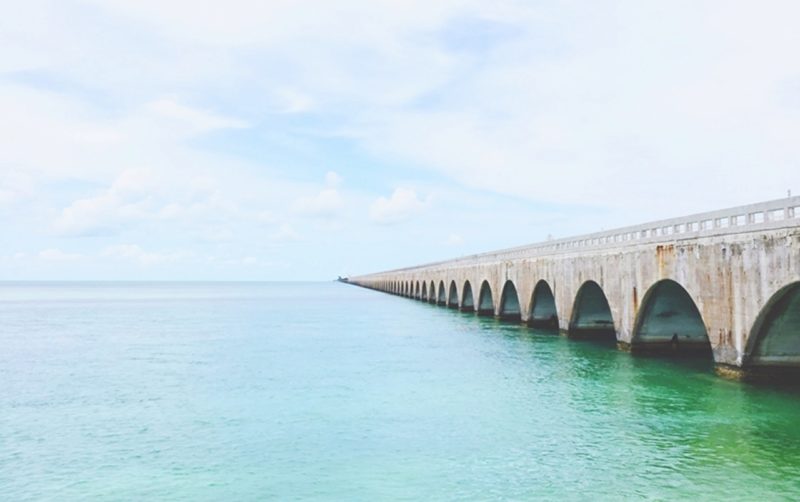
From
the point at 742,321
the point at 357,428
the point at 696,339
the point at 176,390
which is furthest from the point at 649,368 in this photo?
the point at 176,390

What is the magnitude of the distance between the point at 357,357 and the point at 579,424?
15329mm

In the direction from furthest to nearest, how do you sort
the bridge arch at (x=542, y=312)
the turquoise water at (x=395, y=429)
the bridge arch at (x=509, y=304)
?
the bridge arch at (x=509, y=304), the bridge arch at (x=542, y=312), the turquoise water at (x=395, y=429)

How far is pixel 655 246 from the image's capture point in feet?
79.0

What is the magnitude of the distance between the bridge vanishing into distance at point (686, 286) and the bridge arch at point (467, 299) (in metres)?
17.7

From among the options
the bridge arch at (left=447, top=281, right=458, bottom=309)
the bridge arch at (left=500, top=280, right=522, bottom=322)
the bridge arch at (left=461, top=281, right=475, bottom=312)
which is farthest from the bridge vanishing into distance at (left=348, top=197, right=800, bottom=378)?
the bridge arch at (left=447, top=281, right=458, bottom=309)

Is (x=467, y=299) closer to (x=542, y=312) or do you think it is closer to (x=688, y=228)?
(x=542, y=312)

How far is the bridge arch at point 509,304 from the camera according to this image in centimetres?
4873

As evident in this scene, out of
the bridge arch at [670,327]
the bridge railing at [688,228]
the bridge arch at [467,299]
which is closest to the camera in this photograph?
the bridge railing at [688,228]

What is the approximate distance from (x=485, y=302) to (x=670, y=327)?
3022 centimetres

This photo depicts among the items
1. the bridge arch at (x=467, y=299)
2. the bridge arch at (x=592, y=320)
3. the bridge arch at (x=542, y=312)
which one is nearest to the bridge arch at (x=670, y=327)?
the bridge arch at (x=592, y=320)

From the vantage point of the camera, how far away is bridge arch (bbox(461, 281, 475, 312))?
62484 mm

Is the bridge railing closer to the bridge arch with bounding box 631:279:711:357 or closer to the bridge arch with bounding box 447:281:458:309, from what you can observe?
the bridge arch with bounding box 631:279:711:357

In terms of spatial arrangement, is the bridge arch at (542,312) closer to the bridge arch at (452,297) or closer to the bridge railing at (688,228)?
the bridge railing at (688,228)

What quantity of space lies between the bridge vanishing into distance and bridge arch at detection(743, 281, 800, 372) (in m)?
0.03
